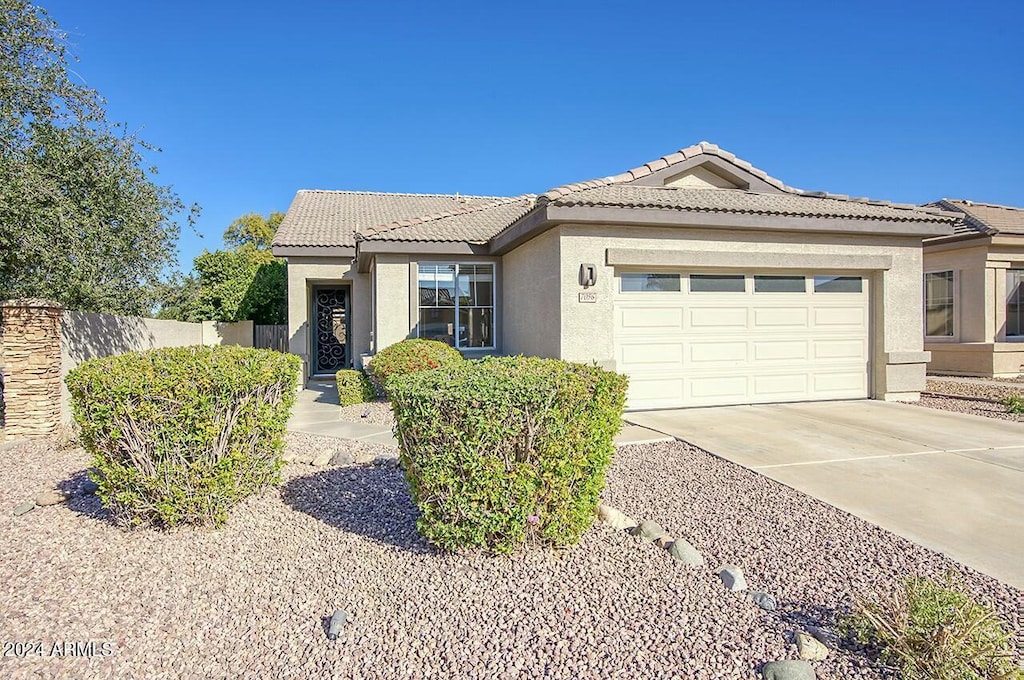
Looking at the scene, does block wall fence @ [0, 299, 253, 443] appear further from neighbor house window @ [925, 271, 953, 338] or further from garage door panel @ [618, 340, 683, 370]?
neighbor house window @ [925, 271, 953, 338]

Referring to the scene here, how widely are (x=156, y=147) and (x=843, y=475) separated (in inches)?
470

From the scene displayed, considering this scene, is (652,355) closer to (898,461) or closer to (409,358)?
(898,461)

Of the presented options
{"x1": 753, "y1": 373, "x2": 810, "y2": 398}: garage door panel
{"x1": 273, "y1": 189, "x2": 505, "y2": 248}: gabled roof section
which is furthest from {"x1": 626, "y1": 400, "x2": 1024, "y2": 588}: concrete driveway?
{"x1": 273, "y1": 189, "x2": 505, "y2": 248}: gabled roof section

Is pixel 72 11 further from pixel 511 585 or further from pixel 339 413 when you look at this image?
pixel 511 585

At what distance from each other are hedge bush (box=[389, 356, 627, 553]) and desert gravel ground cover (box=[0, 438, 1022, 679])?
0.27m

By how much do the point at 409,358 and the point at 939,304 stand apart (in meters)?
15.2

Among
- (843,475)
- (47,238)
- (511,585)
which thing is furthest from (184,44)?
(843,475)

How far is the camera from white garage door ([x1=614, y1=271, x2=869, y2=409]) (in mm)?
9703

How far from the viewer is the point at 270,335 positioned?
62.8 feet

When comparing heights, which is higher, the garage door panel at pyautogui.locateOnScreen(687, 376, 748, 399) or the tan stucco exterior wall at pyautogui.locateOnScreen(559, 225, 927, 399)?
the tan stucco exterior wall at pyautogui.locateOnScreen(559, 225, 927, 399)

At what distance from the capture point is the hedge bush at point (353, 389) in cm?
1124

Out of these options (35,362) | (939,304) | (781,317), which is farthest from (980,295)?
(35,362)

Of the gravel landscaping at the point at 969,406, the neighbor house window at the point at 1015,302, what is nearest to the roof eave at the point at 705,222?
the gravel landscaping at the point at 969,406

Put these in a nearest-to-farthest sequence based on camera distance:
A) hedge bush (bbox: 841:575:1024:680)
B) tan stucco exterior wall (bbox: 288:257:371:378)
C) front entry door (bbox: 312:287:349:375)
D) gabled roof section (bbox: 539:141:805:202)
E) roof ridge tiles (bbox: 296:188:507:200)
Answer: hedge bush (bbox: 841:575:1024:680)
gabled roof section (bbox: 539:141:805:202)
tan stucco exterior wall (bbox: 288:257:371:378)
front entry door (bbox: 312:287:349:375)
roof ridge tiles (bbox: 296:188:507:200)
